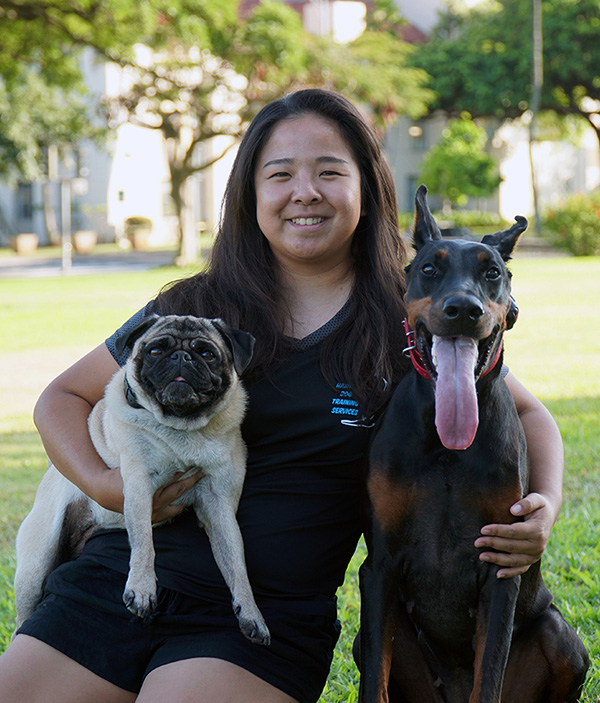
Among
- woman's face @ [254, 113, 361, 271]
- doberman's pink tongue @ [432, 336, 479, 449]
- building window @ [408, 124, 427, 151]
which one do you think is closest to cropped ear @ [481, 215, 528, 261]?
doberman's pink tongue @ [432, 336, 479, 449]

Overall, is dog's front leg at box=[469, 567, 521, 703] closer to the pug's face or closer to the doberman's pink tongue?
Answer: the doberman's pink tongue

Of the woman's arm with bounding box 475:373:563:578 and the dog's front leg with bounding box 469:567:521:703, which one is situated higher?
the woman's arm with bounding box 475:373:563:578

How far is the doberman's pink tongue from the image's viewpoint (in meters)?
2.39

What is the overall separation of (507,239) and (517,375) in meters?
7.45

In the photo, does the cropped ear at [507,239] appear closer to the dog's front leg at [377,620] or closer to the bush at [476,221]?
the dog's front leg at [377,620]

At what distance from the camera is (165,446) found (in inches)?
121

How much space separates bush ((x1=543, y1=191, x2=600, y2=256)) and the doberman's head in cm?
2754

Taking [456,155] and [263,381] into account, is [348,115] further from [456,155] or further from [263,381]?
[456,155]

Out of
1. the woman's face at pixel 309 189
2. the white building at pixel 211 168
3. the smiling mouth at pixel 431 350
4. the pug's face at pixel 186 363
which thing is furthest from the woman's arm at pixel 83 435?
the white building at pixel 211 168

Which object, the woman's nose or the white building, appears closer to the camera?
the woman's nose

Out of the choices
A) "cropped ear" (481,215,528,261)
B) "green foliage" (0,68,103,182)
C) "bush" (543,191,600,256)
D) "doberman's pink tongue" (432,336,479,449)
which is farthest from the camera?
"green foliage" (0,68,103,182)

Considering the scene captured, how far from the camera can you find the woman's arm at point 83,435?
2.99 metres

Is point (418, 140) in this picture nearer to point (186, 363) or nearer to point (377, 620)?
point (186, 363)

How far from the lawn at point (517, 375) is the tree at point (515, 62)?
74.4 feet
